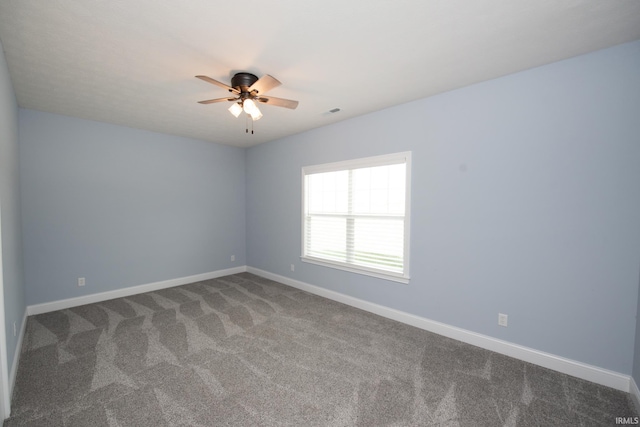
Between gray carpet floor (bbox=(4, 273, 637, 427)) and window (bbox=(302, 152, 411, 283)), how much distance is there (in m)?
0.81

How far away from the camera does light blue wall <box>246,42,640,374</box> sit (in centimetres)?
202

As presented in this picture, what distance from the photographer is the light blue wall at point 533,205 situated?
79.7 inches

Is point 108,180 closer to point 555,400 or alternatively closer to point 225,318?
point 225,318

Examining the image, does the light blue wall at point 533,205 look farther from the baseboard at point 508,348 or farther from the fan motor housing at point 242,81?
the fan motor housing at point 242,81

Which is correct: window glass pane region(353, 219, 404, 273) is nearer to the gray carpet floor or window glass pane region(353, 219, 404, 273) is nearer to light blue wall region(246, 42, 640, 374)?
light blue wall region(246, 42, 640, 374)

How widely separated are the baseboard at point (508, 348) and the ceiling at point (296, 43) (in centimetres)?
256

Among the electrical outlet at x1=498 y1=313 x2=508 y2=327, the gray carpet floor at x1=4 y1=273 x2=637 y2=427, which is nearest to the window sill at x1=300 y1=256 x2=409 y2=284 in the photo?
the gray carpet floor at x1=4 y1=273 x2=637 y2=427

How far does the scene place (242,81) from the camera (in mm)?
2355

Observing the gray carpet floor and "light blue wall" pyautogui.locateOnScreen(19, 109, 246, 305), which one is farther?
"light blue wall" pyautogui.locateOnScreen(19, 109, 246, 305)

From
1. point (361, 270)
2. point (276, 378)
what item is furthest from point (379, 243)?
point (276, 378)

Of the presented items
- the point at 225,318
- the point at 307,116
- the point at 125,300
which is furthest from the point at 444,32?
the point at 125,300

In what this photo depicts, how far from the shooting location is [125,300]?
3912 millimetres

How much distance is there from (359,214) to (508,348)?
2.16 m

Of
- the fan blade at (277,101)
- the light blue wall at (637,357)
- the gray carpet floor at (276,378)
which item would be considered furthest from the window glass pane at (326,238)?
the light blue wall at (637,357)
